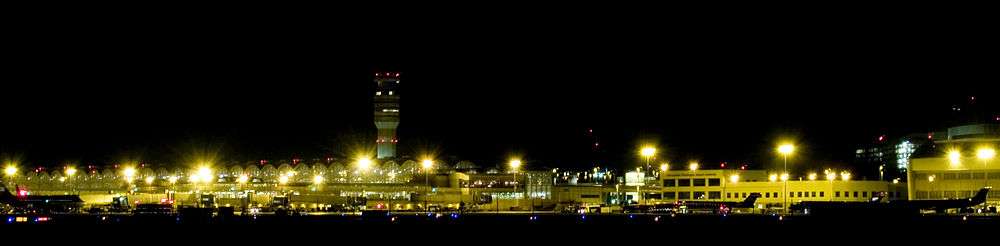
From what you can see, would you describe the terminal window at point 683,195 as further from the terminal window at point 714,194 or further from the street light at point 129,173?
the street light at point 129,173

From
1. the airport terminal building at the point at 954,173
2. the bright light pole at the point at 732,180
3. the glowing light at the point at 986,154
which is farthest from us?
the bright light pole at the point at 732,180

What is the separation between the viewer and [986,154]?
76938mm

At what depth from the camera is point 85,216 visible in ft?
231

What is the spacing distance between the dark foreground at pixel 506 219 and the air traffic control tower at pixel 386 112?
63052 millimetres

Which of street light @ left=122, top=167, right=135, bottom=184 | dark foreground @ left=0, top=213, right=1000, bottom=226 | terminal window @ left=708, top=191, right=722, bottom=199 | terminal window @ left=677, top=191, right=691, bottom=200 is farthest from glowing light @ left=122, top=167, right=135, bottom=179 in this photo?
terminal window @ left=708, top=191, right=722, bottom=199

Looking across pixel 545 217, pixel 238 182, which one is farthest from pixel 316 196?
pixel 545 217

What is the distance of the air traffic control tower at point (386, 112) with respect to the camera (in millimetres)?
132750

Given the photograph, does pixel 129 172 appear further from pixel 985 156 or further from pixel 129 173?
pixel 985 156

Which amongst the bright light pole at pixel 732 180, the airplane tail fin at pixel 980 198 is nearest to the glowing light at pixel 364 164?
the bright light pole at pixel 732 180

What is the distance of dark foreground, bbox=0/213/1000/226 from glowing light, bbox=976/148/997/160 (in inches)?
549

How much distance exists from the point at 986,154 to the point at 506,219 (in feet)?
112

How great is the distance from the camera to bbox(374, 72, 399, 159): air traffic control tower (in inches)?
5226

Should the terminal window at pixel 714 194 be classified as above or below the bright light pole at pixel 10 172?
below

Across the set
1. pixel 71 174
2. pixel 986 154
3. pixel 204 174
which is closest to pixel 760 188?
pixel 986 154
